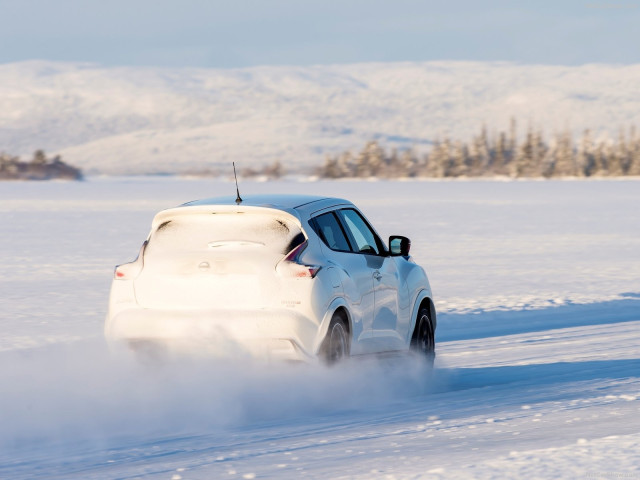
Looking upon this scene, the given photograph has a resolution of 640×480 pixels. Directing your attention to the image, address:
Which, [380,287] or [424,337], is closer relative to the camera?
[380,287]

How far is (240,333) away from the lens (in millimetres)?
8273

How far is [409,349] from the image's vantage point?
1026 cm

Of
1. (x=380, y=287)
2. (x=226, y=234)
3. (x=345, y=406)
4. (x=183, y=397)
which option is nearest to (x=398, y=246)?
(x=380, y=287)

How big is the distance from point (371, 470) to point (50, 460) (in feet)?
5.97

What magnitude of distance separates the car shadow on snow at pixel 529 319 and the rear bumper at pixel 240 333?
16.4 ft

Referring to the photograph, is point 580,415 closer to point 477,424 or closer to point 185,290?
point 477,424

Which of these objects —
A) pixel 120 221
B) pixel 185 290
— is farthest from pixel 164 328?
pixel 120 221

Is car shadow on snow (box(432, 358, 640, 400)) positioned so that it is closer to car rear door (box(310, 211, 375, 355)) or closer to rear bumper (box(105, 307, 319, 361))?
car rear door (box(310, 211, 375, 355))

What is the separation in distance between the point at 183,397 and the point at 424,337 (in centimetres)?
270

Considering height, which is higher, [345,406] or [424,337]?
[424,337]

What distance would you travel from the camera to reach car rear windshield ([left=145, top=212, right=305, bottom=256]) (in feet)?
27.8

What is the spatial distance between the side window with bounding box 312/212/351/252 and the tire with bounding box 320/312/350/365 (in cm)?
54

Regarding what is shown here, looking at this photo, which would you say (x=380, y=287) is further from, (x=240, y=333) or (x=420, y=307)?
(x=240, y=333)

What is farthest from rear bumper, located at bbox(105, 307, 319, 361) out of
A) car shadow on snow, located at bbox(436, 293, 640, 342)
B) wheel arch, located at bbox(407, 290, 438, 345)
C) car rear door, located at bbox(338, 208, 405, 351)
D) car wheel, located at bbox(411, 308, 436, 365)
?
car shadow on snow, located at bbox(436, 293, 640, 342)
